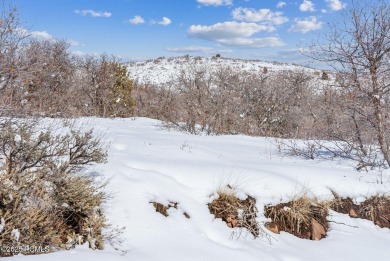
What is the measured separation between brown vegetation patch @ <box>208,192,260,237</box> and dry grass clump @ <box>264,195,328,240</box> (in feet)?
0.91

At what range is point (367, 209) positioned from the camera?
5.28 metres

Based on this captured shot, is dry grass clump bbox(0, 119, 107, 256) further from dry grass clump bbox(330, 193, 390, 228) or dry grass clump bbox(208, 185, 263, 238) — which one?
dry grass clump bbox(330, 193, 390, 228)

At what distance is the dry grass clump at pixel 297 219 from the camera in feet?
15.5

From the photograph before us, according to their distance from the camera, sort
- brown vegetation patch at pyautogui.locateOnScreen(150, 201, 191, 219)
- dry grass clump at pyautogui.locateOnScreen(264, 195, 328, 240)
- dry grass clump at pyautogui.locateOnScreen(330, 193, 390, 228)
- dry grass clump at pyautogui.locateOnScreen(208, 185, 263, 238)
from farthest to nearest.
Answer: dry grass clump at pyautogui.locateOnScreen(330, 193, 390, 228) → dry grass clump at pyautogui.locateOnScreen(264, 195, 328, 240) → dry grass clump at pyautogui.locateOnScreen(208, 185, 263, 238) → brown vegetation patch at pyautogui.locateOnScreen(150, 201, 191, 219)

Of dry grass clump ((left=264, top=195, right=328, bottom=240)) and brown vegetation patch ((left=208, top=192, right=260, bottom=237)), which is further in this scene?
dry grass clump ((left=264, top=195, right=328, bottom=240))

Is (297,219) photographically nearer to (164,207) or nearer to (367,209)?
(367,209)

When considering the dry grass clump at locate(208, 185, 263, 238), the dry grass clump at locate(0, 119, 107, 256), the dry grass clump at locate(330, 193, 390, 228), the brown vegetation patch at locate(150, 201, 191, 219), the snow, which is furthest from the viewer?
the dry grass clump at locate(330, 193, 390, 228)

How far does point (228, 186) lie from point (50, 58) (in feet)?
41.5

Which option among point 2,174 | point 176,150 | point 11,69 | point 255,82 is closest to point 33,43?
point 11,69

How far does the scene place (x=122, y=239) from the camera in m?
3.60

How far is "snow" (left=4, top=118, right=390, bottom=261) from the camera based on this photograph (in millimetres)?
3705

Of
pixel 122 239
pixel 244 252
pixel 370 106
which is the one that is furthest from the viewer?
pixel 370 106

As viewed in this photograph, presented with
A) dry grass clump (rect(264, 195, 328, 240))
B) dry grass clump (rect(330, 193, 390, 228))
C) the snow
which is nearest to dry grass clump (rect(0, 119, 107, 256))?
the snow

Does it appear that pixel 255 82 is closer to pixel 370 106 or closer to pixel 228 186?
pixel 370 106
